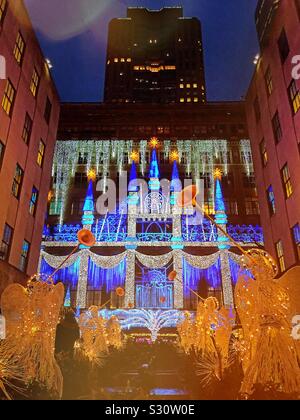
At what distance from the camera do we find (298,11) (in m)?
16.7

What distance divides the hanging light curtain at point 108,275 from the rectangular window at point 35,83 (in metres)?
15.8

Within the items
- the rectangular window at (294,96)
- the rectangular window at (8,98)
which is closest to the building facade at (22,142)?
the rectangular window at (8,98)

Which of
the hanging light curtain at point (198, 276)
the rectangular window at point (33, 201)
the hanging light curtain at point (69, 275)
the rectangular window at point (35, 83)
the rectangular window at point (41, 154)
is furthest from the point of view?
the hanging light curtain at point (69, 275)

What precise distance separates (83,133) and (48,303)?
38168mm

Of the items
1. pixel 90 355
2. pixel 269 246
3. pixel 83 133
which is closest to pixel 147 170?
pixel 83 133

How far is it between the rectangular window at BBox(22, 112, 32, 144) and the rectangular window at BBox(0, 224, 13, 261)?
5732mm

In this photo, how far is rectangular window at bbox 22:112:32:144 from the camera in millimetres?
20469

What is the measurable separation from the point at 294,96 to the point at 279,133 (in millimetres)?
2715

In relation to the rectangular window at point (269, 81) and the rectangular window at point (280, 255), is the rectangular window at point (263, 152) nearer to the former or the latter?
the rectangular window at point (269, 81)

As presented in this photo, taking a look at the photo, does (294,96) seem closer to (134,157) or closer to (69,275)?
(134,157)

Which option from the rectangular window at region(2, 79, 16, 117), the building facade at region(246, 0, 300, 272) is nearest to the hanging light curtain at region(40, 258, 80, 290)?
the rectangular window at region(2, 79, 16, 117)

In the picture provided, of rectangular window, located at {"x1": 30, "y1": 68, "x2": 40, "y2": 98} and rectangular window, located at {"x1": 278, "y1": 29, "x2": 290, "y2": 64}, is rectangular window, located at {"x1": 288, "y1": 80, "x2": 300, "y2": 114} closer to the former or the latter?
rectangular window, located at {"x1": 278, "y1": 29, "x2": 290, "y2": 64}

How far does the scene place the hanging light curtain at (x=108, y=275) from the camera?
31.4m
